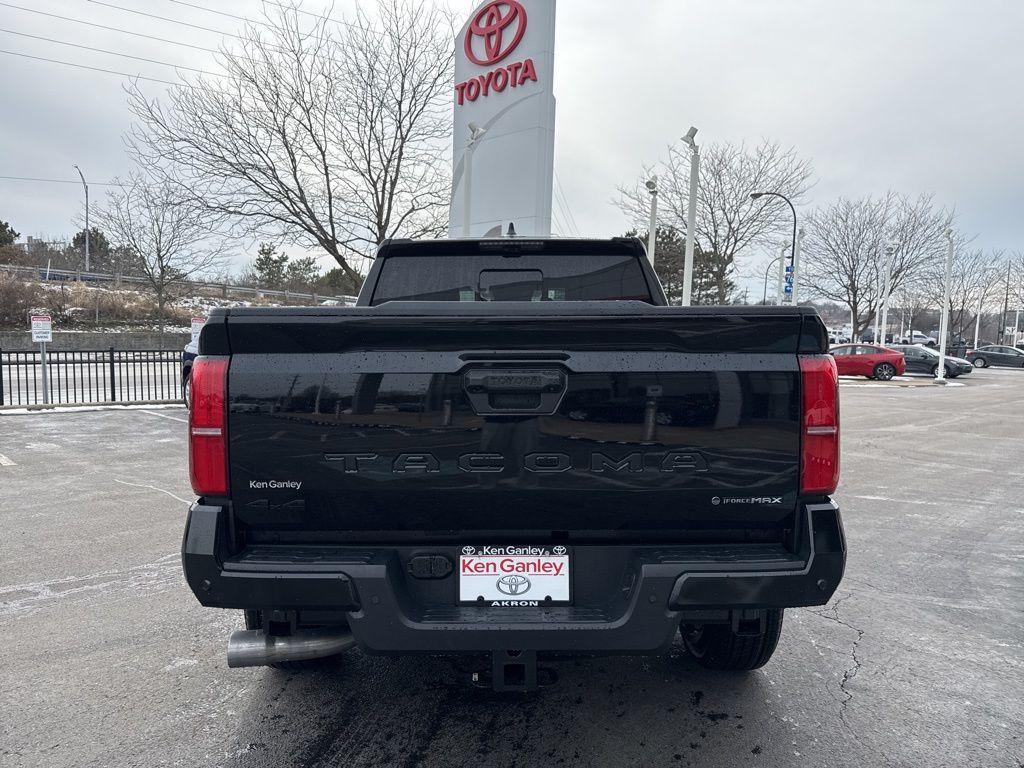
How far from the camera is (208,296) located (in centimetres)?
4428

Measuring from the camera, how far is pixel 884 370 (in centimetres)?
2772

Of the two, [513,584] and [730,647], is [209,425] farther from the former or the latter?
[730,647]

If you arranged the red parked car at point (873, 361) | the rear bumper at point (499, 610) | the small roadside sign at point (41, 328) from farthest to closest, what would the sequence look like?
the red parked car at point (873, 361) < the small roadside sign at point (41, 328) < the rear bumper at point (499, 610)

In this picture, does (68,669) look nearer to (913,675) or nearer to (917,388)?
(913,675)

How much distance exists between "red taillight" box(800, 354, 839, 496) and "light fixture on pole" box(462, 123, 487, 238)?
13520 millimetres

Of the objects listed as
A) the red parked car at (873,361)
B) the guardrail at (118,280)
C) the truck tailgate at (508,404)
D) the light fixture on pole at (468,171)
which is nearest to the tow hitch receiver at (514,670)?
the truck tailgate at (508,404)

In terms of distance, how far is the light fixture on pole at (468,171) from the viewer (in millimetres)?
14661

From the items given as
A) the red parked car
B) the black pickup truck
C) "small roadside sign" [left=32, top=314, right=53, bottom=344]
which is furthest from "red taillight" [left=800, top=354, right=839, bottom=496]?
the red parked car

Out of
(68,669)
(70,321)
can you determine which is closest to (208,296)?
(70,321)

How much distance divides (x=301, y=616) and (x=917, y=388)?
90.2 ft

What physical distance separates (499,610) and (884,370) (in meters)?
30.4

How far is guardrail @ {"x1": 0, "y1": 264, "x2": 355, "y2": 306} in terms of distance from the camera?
3581 centimetres

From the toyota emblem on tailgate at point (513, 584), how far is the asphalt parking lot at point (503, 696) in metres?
0.74

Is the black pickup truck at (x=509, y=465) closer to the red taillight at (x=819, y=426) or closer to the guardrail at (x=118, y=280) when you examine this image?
the red taillight at (x=819, y=426)
